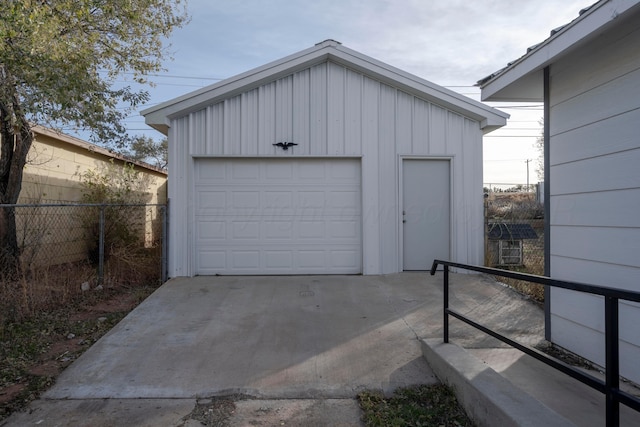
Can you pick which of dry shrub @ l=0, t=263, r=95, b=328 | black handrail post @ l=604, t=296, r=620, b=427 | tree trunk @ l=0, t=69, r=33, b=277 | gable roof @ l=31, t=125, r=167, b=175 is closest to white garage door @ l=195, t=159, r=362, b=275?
dry shrub @ l=0, t=263, r=95, b=328

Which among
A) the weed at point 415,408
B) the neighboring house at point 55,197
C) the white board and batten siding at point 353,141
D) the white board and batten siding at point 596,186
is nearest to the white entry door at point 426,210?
the white board and batten siding at point 353,141

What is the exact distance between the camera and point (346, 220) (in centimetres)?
778

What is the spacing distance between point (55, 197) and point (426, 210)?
27.1ft

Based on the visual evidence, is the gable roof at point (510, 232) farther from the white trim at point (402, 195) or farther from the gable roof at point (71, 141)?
the gable roof at point (71, 141)

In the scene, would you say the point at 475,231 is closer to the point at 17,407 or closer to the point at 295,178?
the point at 295,178

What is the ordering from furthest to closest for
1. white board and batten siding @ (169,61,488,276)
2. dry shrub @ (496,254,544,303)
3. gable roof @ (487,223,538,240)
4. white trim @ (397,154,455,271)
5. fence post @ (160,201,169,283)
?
gable roof @ (487,223,538,240)
white trim @ (397,154,455,271)
white board and batten siding @ (169,61,488,276)
fence post @ (160,201,169,283)
dry shrub @ (496,254,544,303)

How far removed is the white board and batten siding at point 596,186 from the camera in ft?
10.5

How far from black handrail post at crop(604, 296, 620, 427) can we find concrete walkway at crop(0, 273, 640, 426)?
56.5 inches

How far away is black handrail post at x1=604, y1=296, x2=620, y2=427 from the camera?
1.88 m

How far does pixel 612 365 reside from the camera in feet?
6.27

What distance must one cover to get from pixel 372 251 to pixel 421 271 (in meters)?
1.11

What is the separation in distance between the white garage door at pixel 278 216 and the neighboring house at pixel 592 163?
3981 millimetres

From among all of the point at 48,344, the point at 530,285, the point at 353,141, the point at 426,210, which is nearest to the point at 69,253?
the point at 48,344

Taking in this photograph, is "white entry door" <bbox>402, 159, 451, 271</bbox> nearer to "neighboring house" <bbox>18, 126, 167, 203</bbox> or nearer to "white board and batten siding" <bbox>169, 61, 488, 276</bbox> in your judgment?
"white board and batten siding" <bbox>169, 61, 488, 276</bbox>
